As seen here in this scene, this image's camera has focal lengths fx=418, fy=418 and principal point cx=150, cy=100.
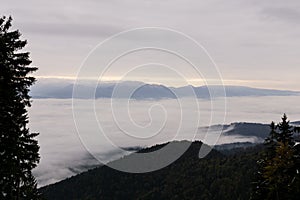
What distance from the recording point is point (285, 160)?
27172 millimetres

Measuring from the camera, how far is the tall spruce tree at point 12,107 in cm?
2175

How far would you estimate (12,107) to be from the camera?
22.5 metres

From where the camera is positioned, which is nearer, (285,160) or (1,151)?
(1,151)

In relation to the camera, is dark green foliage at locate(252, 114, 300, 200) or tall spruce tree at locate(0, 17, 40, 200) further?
dark green foliage at locate(252, 114, 300, 200)

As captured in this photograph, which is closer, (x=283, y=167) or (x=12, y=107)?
(x=12, y=107)

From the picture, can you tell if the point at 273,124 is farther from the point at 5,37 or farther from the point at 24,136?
the point at 5,37

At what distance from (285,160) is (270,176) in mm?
1895

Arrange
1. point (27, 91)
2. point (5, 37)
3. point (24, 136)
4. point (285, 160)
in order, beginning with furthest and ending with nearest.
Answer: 1. point (285, 160)
2. point (24, 136)
3. point (27, 91)
4. point (5, 37)

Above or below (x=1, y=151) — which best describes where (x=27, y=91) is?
above

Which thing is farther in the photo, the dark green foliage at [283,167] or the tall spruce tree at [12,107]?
the dark green foliage at [283,167]

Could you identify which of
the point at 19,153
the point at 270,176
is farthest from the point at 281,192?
the point at 19,153

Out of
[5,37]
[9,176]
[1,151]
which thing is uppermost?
[5,37]

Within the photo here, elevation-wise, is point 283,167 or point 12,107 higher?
point 12,107

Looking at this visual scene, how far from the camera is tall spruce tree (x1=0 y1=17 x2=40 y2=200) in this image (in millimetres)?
21750
